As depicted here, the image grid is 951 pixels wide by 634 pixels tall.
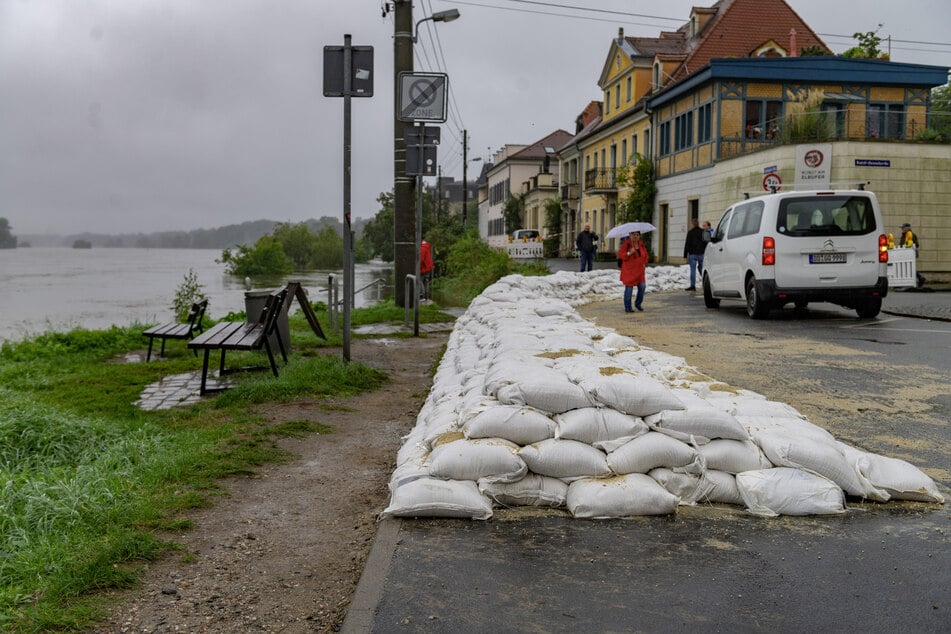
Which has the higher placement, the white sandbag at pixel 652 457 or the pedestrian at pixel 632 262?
the pedestrian at pixel 632 262

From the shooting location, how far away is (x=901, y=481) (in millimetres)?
4348

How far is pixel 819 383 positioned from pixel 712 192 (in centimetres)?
2680

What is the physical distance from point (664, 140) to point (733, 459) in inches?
1441

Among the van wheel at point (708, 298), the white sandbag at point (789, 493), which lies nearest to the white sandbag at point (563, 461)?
the white sandbag at point (789, 493)

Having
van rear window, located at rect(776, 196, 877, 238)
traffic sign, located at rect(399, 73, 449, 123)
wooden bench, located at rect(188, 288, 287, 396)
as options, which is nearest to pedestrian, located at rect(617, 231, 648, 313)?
van rear window, located at rect(776, 196, 877, 238)

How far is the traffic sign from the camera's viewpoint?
1132cm

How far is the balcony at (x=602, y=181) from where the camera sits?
47.6 meters

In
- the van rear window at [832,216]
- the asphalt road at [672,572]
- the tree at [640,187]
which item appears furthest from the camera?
the tree at [640,187]

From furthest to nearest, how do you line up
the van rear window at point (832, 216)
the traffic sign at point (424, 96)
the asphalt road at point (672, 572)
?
the van rear window at point (832, 216) < the traffic sign at point (424, 96) < the asphalt road at point (672, 572)

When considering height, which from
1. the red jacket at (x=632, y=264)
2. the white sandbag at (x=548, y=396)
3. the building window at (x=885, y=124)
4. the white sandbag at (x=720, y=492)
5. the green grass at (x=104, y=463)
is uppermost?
the building window at (x=885, y=124)

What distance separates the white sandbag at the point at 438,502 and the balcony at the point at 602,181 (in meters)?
44.0

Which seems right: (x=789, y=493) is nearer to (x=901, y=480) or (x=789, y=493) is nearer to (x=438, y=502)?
(x=901, y=480)

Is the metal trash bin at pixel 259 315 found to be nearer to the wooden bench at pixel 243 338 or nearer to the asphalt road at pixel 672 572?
the wooden bench at pixel 243 338

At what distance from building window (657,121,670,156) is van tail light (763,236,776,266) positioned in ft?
85.7
